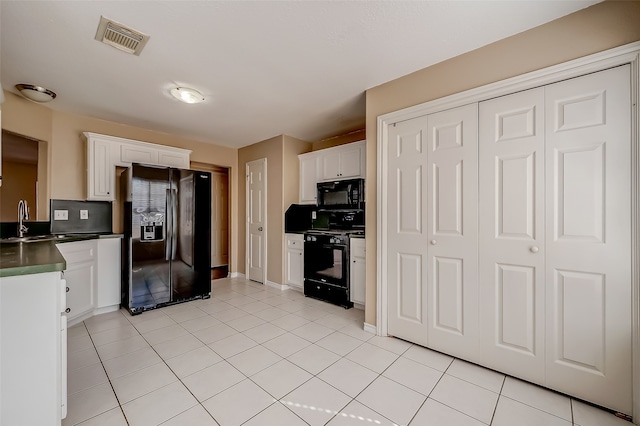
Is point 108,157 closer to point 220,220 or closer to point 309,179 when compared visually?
point 220,220

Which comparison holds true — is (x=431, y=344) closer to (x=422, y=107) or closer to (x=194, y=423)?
(x=194, y=423)

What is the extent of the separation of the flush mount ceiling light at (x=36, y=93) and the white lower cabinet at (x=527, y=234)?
140 inches

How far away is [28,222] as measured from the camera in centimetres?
291

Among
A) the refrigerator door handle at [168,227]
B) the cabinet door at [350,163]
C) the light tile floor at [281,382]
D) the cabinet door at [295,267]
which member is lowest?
the light tile floor at [281,382]

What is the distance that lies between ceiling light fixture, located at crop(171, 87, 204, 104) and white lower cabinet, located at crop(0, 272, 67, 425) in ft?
6.61

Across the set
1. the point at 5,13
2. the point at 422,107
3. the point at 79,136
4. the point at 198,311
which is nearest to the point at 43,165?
the point at 79,136

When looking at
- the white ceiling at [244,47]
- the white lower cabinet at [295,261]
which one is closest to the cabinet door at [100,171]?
the white ceiling at [244,47]

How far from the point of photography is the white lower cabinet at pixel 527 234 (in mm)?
1538

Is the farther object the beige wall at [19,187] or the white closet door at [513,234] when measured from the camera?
the beige wall at [19,187]

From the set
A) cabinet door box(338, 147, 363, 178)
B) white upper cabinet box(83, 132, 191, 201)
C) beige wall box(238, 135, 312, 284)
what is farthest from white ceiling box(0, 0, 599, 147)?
beige wall box(238, 135, 312, 284)

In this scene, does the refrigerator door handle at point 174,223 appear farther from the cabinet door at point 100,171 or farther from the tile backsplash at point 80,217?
the tile backsplash at point 80,217

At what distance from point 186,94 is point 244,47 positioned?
995 mm

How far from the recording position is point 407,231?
2365mm

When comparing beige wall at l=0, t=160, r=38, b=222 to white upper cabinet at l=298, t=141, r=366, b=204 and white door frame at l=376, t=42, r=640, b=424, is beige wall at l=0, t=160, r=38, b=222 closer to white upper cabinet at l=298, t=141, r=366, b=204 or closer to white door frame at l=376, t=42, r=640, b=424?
white upper cabinet at l=298, t=141, r=366, b=204
